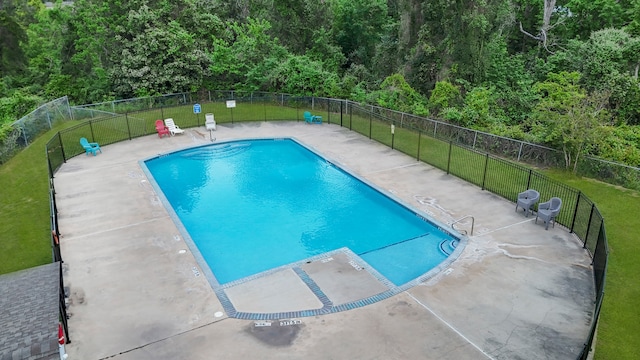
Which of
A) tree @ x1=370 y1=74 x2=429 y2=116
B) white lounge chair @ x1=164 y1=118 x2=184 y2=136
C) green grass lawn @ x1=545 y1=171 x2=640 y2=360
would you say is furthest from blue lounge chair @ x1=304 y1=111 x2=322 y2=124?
green grass lawn @ x1=545 y1=171 x2=640 y2=360

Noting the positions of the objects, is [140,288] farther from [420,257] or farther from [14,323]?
[420,257]

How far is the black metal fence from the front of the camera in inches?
553

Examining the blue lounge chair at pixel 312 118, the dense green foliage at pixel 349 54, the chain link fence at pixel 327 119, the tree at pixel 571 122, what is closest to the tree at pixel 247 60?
the dense green foliage at pixel 349 54

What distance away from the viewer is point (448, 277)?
37.7 feet

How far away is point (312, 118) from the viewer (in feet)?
86.9

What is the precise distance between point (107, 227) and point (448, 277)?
10.2 metres

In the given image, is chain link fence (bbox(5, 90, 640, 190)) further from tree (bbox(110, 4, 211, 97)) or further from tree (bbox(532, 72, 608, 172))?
tree (bbox(110, 4, 211, 97))

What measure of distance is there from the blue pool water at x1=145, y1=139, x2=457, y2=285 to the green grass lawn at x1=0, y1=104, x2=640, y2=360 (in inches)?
154

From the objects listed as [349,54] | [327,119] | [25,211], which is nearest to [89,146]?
[25,211]

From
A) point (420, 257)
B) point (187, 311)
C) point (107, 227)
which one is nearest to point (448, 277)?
point (420, 257)

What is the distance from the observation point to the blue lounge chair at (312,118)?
1037 inches

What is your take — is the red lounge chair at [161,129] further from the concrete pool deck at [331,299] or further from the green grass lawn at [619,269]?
the green grass lawn at [619,269]

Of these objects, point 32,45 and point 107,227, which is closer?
point 107,227

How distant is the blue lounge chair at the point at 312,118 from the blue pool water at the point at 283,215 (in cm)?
409
